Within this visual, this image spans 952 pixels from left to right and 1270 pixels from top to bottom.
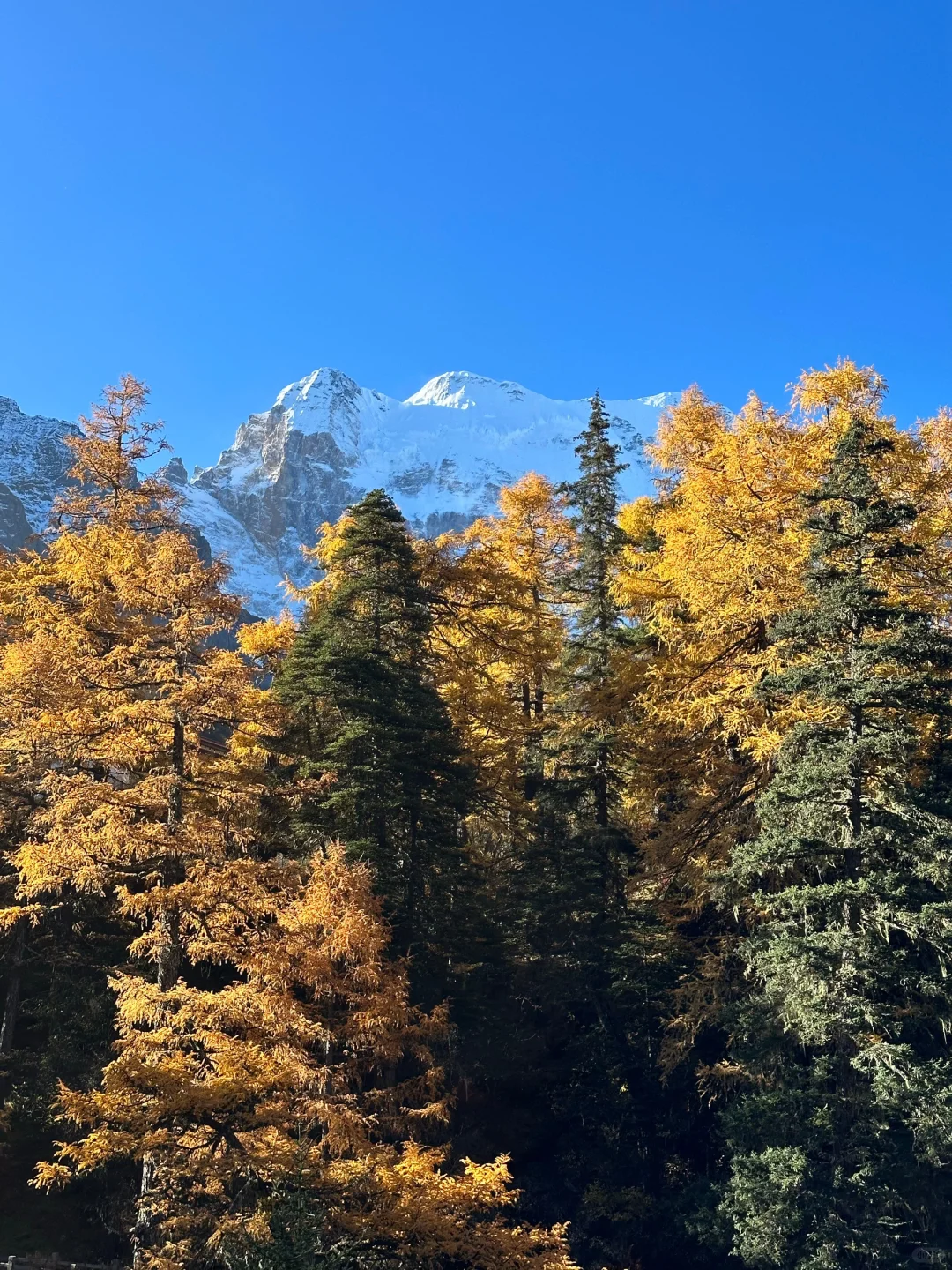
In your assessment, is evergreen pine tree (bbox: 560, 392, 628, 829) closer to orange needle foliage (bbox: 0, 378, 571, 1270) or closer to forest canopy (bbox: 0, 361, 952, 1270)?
forest canopy (bbox: 0, 361, 952, 1270)

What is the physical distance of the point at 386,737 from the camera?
15547 mm

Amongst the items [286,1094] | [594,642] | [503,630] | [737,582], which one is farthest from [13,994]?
[737,582]

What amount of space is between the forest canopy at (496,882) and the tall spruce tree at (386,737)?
0.09m

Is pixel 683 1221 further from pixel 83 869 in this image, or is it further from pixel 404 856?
pixel 83 869

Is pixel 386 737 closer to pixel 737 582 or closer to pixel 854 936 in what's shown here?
pixel 737 582

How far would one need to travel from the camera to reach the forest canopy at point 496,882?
10992 millimetres

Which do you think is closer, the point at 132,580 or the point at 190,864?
the point at 190,864

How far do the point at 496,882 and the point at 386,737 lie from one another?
6866mm

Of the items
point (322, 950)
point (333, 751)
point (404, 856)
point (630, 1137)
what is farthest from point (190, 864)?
point (630, 1137)

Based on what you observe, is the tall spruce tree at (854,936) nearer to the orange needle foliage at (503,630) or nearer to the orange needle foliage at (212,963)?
the orange needle foliage at (212,963)

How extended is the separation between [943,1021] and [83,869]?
1218 cm

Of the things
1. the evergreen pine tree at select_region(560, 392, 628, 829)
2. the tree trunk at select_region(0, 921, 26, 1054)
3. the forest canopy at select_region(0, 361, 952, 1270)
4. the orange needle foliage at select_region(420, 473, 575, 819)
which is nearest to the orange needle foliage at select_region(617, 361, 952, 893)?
the forest canopy at select_region(0, 361, 952, 1270)

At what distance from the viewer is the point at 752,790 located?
52.6 feet

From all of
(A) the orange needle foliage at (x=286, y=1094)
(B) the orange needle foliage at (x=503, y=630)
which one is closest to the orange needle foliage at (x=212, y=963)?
(A) the orange needle foliage at (x=286, y=1094)
